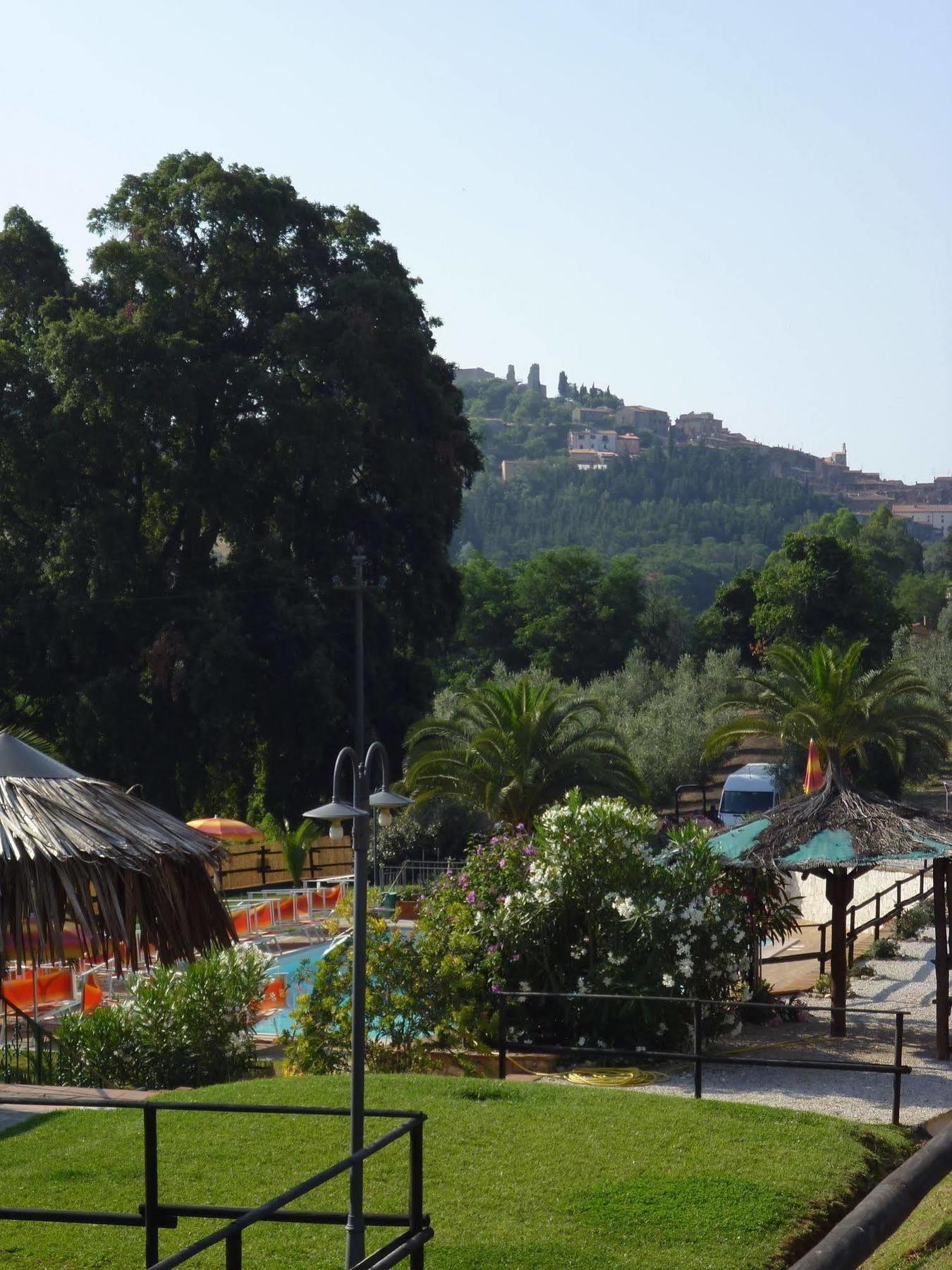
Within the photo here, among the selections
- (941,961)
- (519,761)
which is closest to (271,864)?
(519,761)

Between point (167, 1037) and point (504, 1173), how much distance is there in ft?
15.2

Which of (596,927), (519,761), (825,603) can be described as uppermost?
(825,603)

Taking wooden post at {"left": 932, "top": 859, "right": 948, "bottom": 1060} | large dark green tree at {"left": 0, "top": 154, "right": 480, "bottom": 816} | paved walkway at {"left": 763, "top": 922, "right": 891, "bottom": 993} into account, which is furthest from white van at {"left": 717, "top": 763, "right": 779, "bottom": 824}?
wooden post at {"left": 932, "top": 859, "right": 948, "bottom": 1060}

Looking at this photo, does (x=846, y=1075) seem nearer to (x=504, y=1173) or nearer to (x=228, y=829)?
(x=504, y=1173)

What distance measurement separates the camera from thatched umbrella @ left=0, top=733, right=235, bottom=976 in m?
6.25

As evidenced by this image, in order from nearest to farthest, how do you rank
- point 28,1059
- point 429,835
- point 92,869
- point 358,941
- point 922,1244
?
point 92,869 < point 358,941 < point 922,1244 < point 28,1059 < point 429,835

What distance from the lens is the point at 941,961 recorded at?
12523 mm

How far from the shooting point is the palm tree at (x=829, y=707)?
17531 millimetres

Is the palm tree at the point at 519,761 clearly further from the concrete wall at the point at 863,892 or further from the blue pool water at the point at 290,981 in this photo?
the blue pool water at the point at 290,981

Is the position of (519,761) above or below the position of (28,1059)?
above

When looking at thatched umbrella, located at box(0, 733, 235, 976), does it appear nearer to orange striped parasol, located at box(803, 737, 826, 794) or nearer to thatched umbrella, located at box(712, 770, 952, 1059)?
thatched umbrella, located at box(712, 770, 952, 1059)

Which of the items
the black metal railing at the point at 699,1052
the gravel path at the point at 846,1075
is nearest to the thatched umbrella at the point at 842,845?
the gravel path at the point at 846,1075

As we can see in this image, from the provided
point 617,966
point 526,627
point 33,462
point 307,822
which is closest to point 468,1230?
point 617,966

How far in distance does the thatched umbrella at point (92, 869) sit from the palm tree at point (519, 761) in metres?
20.2
